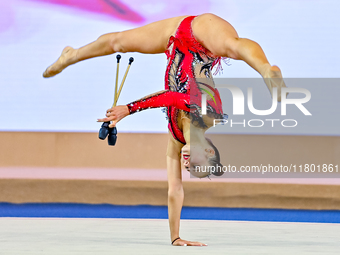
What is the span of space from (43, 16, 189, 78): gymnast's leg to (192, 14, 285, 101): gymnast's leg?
19 centimetres

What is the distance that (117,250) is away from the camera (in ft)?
6.99

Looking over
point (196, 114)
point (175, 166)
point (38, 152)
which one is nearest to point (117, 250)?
point (175, 166)

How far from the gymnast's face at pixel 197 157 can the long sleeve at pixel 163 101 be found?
211 mm

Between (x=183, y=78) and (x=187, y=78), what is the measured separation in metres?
0.02

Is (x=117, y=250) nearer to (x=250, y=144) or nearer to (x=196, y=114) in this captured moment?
(x=196, y=114)

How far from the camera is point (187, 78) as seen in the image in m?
2.26

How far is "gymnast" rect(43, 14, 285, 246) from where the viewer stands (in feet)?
7.02

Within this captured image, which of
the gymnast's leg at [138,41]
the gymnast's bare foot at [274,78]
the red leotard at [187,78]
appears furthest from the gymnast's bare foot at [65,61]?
the gymnast's bare foot at [274,78]

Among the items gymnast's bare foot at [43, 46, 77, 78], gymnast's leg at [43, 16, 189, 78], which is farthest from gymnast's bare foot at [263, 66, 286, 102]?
gymnast's bare foot at [43, 46, 77, 78]

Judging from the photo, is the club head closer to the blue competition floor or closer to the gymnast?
the gymnast

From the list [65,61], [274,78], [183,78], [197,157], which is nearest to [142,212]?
[65,61]

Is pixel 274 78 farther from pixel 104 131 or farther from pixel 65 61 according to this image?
pixel 65 61

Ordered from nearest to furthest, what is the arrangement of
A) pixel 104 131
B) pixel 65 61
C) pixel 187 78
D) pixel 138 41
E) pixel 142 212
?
1. pixel 104 131
2. pixel 187 78
3. pixel 138 41
4. pixel 65 61
5. pixel 142 212

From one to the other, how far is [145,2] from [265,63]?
9.80ft
